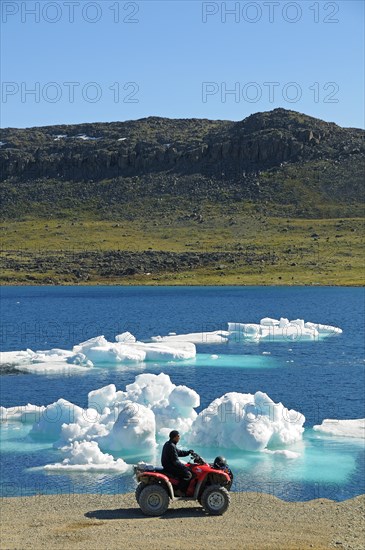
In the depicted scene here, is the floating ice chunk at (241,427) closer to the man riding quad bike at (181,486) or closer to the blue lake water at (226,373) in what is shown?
the blue lake water at (226,373)

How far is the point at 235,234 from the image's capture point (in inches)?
7781

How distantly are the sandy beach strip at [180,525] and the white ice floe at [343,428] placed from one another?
1041 centimetres

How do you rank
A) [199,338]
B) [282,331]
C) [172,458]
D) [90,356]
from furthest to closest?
[282,331], [199,338], [90,356], [172,458]

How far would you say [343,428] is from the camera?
37344 mm

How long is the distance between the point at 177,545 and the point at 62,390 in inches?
1239

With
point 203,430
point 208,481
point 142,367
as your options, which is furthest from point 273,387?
point 208,481

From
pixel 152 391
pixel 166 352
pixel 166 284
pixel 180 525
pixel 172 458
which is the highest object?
pixel 166 284

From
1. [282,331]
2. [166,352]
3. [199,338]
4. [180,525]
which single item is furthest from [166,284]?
[180,525]

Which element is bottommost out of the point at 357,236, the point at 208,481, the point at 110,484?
the point at 110,484

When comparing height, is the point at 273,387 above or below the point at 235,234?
below

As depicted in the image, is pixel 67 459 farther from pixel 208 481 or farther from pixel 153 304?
pixel 153 304

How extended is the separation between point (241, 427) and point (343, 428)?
687cm

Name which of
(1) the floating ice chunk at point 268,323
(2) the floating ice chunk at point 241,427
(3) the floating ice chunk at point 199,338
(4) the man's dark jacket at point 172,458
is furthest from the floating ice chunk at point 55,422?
(1) the floating ice chunk at point 268,323

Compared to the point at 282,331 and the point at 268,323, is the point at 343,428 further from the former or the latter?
the point at 268,323
